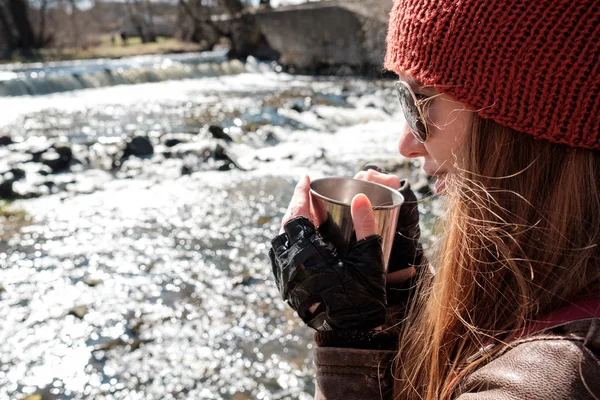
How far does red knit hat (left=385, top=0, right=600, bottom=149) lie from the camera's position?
35.7 inches

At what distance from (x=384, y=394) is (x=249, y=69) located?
18836mm

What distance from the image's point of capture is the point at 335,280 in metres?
1.16

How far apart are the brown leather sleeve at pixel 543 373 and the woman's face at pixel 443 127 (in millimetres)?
446

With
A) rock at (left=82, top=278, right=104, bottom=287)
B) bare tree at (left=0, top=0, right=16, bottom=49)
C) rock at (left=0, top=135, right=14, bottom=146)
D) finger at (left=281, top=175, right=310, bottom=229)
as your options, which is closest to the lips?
finger at (left=281, top=175, right=310, bottom=229)

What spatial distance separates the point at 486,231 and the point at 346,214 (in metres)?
0.32

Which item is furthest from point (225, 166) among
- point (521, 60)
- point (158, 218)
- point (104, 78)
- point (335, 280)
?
point (104, 78)

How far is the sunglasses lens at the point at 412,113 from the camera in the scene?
1204 mm

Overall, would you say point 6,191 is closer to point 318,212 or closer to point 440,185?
point 318,212

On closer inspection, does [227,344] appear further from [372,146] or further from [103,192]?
[372,146]

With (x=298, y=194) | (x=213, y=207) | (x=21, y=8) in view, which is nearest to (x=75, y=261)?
Result: (x=213, y=207)

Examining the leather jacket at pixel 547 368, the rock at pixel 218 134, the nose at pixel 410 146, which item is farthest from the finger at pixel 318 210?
the rock at pixel 218 134

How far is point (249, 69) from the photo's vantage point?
1925 centimetres

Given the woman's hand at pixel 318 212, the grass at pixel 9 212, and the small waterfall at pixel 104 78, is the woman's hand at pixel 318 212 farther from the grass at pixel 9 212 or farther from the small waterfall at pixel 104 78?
the small waterfall at pixel 104 78

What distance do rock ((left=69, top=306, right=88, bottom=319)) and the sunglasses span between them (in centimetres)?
323
